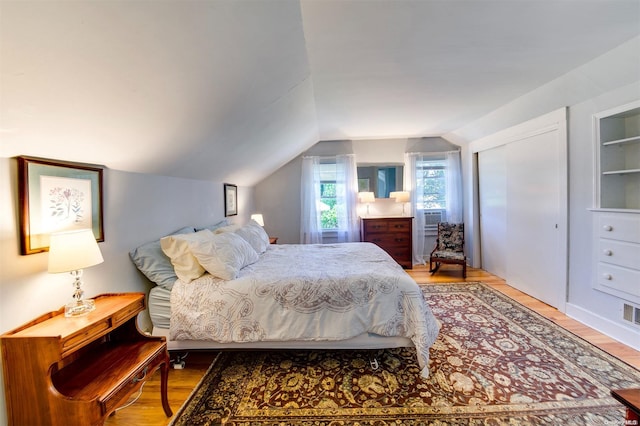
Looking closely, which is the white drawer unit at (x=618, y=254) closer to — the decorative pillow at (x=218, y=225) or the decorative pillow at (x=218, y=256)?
the decorative pillow at (x=218, y=256)

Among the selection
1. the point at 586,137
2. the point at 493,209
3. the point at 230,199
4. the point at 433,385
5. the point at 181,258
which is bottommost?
the point at 433,385

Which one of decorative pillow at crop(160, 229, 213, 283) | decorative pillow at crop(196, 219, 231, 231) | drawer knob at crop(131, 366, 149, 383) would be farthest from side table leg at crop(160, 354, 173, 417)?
decorative pillow at crop(196, 219, 231, 231)

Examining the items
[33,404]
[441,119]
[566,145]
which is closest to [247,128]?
[33,404]

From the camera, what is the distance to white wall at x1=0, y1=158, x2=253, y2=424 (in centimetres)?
124

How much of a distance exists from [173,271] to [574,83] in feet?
12.9

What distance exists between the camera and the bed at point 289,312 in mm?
1901

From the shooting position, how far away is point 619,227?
2256mm

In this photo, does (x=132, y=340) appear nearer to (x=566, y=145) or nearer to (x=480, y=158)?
(x=566, y=145)

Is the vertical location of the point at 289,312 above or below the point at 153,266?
below

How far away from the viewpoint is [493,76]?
2.47 meters

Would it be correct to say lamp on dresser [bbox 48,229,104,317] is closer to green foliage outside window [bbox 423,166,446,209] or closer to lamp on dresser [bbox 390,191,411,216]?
lamp on dresser [bbox 390,191,411,216]

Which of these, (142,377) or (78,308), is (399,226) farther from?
(78,308)

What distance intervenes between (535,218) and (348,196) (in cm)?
277

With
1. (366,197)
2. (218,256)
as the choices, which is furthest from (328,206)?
(218,256)
